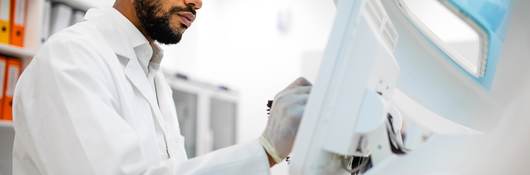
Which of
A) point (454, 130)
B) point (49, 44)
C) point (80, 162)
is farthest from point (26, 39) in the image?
point (454, 130)

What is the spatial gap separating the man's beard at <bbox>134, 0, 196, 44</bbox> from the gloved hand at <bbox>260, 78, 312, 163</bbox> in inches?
25.1

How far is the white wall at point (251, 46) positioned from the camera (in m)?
4.07

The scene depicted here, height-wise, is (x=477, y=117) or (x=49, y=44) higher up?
(x=477, y=117)

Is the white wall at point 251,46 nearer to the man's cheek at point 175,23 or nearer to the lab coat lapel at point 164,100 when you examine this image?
the lab coat lapel at point 164,100

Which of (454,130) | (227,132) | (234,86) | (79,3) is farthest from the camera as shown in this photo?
(234,86)

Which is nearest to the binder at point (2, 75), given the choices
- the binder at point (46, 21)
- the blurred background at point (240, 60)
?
the binder at point (46, 21)

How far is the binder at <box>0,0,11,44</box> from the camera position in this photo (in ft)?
6.64

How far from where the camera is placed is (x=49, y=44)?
0.99 m

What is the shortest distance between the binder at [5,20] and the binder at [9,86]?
0.10 meters

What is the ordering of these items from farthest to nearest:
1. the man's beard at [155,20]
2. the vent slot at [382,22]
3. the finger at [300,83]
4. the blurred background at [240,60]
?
the blurred background at [240,60], the man's beard at [155,20], the finger at [300,83], the vent slot at [382,22]

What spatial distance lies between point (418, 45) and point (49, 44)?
0.71 metres

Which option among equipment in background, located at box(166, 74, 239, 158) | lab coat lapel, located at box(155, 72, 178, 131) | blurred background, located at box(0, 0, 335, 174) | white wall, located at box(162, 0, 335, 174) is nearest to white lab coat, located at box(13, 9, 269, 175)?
lab coat lapel, located at box(155, 72, 178, 131)

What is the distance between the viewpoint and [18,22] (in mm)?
2107

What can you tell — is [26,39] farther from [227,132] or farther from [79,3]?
[227,132]
